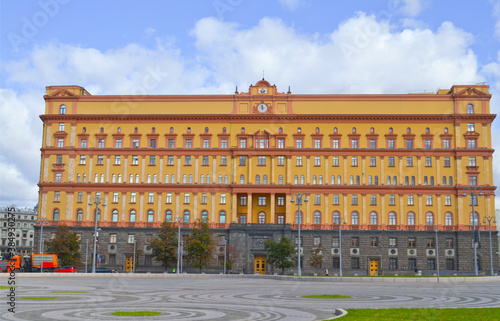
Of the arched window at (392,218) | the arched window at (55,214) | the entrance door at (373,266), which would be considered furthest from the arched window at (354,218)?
the arched window at (55,214)

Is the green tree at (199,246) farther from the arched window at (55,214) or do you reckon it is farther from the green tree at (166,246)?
the arched window at (55,214)

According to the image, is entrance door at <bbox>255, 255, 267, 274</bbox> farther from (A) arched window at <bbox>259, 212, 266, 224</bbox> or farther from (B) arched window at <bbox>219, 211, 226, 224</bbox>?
(B) arched window at <bbox>219, 211, 226, 224</bbox>

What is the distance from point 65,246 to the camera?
3573 inches

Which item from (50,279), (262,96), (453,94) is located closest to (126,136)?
(262,96)

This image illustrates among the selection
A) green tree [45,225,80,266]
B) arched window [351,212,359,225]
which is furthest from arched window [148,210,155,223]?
arched window [351,212,359,225]

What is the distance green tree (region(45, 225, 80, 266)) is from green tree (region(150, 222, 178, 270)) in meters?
12.4

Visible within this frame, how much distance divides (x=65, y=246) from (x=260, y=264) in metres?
29.8

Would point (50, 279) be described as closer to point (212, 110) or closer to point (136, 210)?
point (136, 210)

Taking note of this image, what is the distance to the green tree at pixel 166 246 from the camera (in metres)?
88.4

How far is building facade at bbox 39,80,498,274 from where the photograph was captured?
93.9 m

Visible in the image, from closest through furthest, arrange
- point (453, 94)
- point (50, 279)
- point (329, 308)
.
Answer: point (329, 308), point (50, 279), point (453, 94)

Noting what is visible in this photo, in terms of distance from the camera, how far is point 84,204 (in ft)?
321

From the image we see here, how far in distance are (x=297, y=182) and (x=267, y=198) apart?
5.56m

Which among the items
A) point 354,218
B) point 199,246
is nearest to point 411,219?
point 354,218
